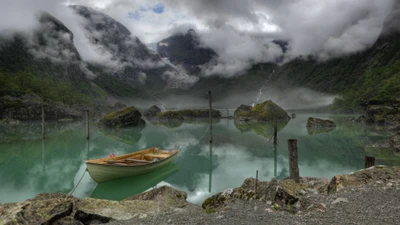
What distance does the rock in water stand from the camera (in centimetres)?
6681

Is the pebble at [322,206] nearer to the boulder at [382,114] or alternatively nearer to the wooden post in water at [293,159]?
the wooden post in water at [293,159]

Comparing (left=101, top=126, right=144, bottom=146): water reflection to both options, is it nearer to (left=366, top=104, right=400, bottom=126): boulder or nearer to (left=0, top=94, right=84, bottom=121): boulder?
(left=0, top=94, right=84, bottom=121): boulder

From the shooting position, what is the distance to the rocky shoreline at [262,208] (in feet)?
27.5

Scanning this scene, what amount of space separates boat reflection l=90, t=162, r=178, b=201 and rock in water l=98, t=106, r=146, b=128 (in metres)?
48.7

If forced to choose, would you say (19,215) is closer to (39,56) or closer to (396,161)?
(396,161)

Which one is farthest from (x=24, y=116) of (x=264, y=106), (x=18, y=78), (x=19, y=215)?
(x=19, y=215)

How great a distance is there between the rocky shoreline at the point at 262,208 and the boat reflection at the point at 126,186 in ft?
16.8

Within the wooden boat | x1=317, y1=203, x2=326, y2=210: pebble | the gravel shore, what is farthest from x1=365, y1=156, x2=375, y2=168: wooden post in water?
the wooden boat

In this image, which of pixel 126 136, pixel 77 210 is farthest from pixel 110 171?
pixel 126 136

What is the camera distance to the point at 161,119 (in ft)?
347

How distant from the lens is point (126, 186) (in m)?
18.0

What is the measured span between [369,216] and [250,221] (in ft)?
11.3

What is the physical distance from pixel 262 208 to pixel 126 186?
10.9 m

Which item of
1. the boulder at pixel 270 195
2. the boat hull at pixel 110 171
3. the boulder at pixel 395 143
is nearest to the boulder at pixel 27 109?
the boat hull at pixel 110 171
